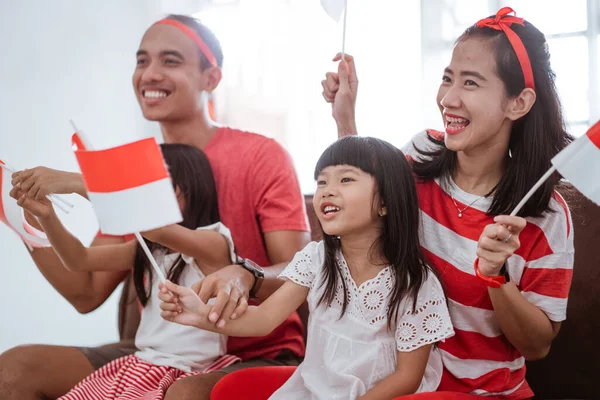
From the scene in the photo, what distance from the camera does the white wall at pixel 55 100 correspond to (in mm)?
2713

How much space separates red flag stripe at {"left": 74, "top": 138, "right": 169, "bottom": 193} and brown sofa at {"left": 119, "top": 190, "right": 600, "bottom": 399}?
0.99 meters

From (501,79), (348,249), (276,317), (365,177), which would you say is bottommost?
(276,317)

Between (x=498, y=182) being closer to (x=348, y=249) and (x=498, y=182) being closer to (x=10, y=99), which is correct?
(x=348, y=249)

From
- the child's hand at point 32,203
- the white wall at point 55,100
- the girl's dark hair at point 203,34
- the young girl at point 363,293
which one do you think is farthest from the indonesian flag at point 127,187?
the white wall at point 55,100

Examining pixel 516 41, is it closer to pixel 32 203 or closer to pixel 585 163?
pixel 585 163

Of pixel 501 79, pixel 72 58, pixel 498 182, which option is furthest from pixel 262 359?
pixel 72 58

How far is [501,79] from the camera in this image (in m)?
1.33

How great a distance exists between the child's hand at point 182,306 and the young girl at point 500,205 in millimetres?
446

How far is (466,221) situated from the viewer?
4.55ft

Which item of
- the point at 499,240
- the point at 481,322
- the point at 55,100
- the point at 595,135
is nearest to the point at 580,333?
the point at 481,322

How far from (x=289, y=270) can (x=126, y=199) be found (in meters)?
0.42

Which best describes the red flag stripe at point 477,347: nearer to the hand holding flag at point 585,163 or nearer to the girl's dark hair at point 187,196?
the hand holding flag at point 585,163

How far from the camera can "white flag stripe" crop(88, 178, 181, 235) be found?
1036mm

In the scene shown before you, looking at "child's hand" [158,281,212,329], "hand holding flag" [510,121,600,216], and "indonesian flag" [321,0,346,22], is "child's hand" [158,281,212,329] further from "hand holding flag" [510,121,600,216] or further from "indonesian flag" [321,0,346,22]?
"indonesian flag" [321,0,346,22]
